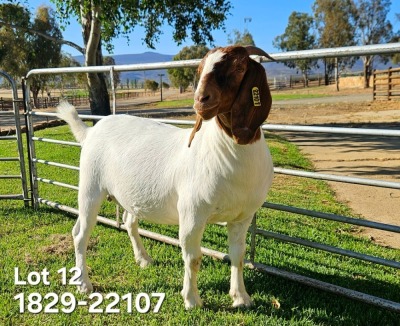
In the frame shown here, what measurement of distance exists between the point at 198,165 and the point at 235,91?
2.18 feet

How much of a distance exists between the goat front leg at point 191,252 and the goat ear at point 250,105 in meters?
0.74

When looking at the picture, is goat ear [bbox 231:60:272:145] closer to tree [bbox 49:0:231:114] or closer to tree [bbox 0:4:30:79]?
tree [bbox 49:0:231:114]

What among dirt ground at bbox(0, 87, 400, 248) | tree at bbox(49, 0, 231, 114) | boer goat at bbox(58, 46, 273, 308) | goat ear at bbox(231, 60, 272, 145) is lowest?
dirt ground at bbox(0, 87, 400, 248)

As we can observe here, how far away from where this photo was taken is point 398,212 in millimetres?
5867

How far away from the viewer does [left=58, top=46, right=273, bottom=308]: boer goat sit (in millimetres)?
2273

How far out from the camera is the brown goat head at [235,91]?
2.16 metres

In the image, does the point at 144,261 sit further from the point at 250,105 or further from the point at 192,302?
the point at 250,105

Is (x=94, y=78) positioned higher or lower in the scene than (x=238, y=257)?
higher

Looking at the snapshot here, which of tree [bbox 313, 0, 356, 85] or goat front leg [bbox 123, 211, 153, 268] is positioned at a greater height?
tree [bbox 313, 0, 356, 85]

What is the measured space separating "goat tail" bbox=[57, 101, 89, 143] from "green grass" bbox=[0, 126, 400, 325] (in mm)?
1210

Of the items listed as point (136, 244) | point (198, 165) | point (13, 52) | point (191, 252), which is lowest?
point (136, 244)

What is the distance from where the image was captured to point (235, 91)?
2.27 metres

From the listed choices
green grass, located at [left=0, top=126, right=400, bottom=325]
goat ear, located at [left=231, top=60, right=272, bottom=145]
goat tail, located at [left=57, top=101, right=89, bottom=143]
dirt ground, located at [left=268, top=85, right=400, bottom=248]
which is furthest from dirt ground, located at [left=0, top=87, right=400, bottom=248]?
goat tail, located at [left=57, top=101, right=89, bottom=143]

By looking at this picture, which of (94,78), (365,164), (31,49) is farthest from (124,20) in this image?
(31,49)
